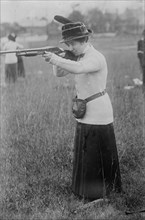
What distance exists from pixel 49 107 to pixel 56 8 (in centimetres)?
232

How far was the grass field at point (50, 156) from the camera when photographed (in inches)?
165

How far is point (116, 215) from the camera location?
13.4 ft

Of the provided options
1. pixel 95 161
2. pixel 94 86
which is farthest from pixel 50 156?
pixel 94 86

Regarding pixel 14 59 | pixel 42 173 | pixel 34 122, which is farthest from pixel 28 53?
pixel 14 59

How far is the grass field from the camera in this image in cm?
419

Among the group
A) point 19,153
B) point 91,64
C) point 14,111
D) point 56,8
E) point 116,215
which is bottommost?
point 116,215

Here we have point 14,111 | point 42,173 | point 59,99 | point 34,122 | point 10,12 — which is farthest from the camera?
point 10,12

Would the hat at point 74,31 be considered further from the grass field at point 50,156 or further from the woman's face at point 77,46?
the grass field at point 50,156

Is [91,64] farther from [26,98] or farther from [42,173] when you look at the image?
[26,98]

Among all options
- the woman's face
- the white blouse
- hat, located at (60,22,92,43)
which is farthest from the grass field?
hat, located at (60,22,92,43)

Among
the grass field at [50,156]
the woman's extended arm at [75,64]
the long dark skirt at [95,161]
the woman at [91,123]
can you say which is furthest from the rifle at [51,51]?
the grass field at [50,156]

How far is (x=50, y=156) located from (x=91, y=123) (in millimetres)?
1485

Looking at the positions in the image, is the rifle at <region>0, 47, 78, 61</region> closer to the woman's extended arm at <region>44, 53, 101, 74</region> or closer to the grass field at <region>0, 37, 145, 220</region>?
the woman's extended arm at <region>44, 53, 101, 74</region>

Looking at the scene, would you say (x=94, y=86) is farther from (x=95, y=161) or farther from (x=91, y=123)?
(x=95, y=161)
